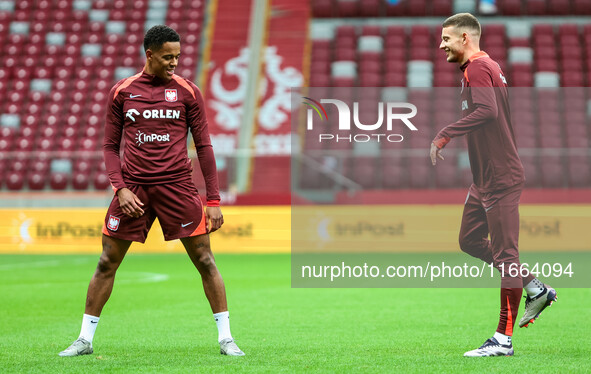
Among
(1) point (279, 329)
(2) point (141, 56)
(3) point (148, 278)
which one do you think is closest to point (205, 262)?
(1) point (279, 329)

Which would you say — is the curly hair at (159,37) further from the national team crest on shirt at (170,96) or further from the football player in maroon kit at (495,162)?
the football player in maroon kit at (495,162)

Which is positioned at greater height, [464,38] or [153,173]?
[464,38]

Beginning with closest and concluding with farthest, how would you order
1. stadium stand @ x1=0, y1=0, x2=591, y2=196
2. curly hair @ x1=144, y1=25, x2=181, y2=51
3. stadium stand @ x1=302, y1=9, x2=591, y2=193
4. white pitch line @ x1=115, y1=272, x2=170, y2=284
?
1. curly hair @ x1=144, y1=25, x2=181, y2=51
2. white pitch line @ x1=115, y1=272, x2=170, y2=284
3. stadium stand @ x1=302, y1=9, x2=591, y2=193
4. stadium stand @ x1=0, y1=0, x2=591, y2=196

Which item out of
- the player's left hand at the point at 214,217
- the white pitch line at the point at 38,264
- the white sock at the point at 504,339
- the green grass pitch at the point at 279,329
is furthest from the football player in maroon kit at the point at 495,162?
the white pitch line at the point at 38,264

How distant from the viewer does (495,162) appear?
5629 millimetres

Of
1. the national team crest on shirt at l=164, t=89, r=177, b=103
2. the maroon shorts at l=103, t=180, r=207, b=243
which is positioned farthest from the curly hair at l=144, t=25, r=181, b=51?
the maroon shorts at l=103, t=180, r=207, b=243

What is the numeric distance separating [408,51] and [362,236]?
8713 millimetres

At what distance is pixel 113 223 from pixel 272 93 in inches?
699

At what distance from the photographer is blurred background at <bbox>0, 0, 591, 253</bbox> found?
1541 cm

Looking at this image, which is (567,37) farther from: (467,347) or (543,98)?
(467,347)

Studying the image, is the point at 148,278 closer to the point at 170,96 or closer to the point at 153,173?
the point at 153,173

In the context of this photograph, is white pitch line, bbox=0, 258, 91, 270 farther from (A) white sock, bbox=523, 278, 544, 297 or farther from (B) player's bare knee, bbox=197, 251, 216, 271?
(A) white sock, bbox=523, 278, 544, 297

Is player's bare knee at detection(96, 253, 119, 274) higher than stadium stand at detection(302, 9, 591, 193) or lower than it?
lower

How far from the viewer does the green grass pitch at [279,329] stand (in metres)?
5.29
